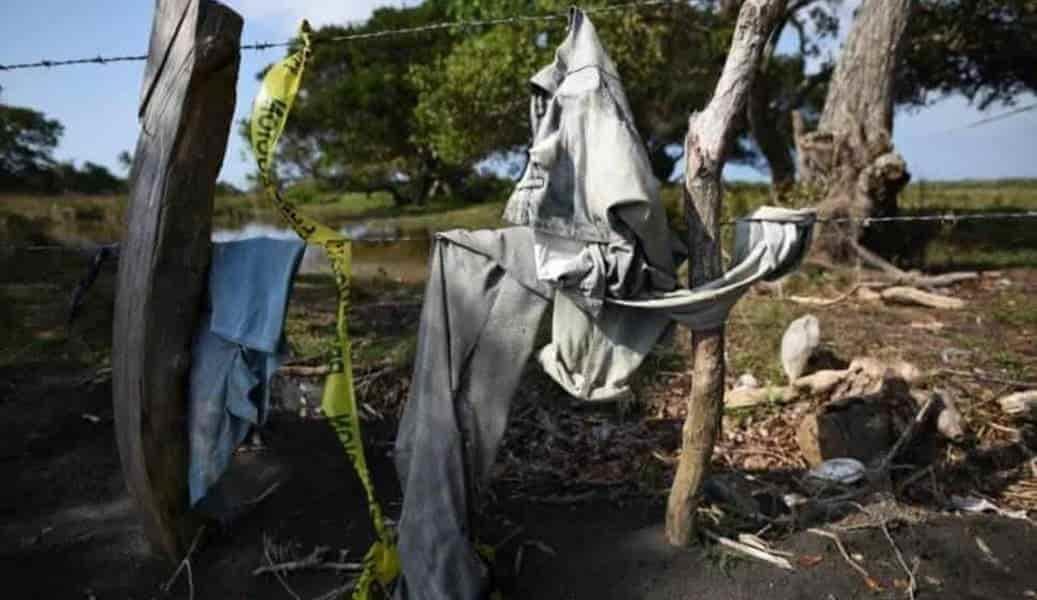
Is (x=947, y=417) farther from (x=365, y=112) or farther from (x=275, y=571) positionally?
(x=365, y=112)

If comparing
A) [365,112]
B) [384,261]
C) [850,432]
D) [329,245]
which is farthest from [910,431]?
[365,112]

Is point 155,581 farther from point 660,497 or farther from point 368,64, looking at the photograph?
point 368,64

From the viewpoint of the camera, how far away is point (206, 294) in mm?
2609

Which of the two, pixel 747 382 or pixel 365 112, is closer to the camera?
pixel 747 382

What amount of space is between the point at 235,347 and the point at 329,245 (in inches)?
21.5

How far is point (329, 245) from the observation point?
7.67 ft

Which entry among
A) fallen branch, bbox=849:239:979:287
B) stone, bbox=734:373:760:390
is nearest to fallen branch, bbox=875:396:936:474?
stone, bbox=734:373:760:390

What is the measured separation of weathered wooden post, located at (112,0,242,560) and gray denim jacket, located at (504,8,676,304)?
109 centimetres

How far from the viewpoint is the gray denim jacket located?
2080mm

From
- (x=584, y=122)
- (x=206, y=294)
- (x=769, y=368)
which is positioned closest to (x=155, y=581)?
(x=206, y=294)

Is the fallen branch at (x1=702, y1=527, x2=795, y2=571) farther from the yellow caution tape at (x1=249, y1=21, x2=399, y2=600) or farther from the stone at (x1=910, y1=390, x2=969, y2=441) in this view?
the stone at (x1=910, y1=390, x2=969, y2=441)

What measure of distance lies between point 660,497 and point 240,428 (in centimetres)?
177

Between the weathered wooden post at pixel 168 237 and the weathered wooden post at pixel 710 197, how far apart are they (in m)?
1.58

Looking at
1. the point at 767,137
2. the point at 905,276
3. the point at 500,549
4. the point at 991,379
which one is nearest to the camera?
the point at 500,549
